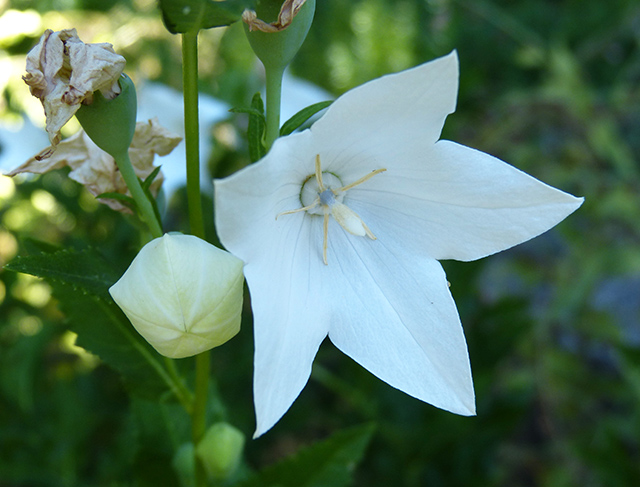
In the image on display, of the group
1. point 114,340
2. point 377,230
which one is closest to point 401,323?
point 377,230

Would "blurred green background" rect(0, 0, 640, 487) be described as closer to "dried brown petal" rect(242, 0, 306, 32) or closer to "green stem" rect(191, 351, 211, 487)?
"green stem" rect(191, 351, 211, 487)

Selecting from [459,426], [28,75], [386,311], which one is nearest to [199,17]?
[28,75]

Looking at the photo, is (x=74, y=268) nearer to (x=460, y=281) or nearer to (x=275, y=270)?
(x=275, y=270)

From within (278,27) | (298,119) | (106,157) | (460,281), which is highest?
(278,27)

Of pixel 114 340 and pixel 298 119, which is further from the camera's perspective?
pixel 114 340

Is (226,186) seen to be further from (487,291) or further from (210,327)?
(487,291)
